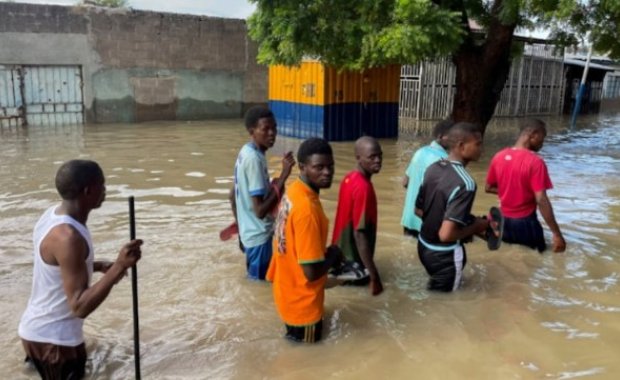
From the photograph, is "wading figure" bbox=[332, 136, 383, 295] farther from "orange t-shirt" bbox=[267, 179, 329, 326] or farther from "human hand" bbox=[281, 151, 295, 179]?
"orange t-shirt" bbox=[267, 179, 329, 326]

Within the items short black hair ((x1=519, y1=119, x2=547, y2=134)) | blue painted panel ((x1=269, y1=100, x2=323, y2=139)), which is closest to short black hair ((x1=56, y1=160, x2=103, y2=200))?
short black hair ((x1=519, y1=119, x2=547, y2=134))

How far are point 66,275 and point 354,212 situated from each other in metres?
2.18

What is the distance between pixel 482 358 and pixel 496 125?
16.4 meters

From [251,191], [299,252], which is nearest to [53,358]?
[299,252]

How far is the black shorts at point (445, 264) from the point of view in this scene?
454 centimetres

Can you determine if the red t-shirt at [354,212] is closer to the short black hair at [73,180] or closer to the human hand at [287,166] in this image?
the human hand at [287,166]

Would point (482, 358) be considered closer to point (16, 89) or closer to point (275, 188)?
point (275, 188)

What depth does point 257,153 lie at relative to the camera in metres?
4.42

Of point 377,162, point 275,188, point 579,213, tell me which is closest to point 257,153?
point 275,188

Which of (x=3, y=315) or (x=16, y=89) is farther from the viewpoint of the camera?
(x=16, y=89)

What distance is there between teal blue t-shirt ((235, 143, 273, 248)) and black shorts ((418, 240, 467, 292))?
49.2 inches

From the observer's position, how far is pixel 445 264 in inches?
180

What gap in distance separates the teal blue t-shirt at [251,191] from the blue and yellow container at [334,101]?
9148 mm

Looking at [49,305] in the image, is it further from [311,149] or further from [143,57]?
[143,57]
